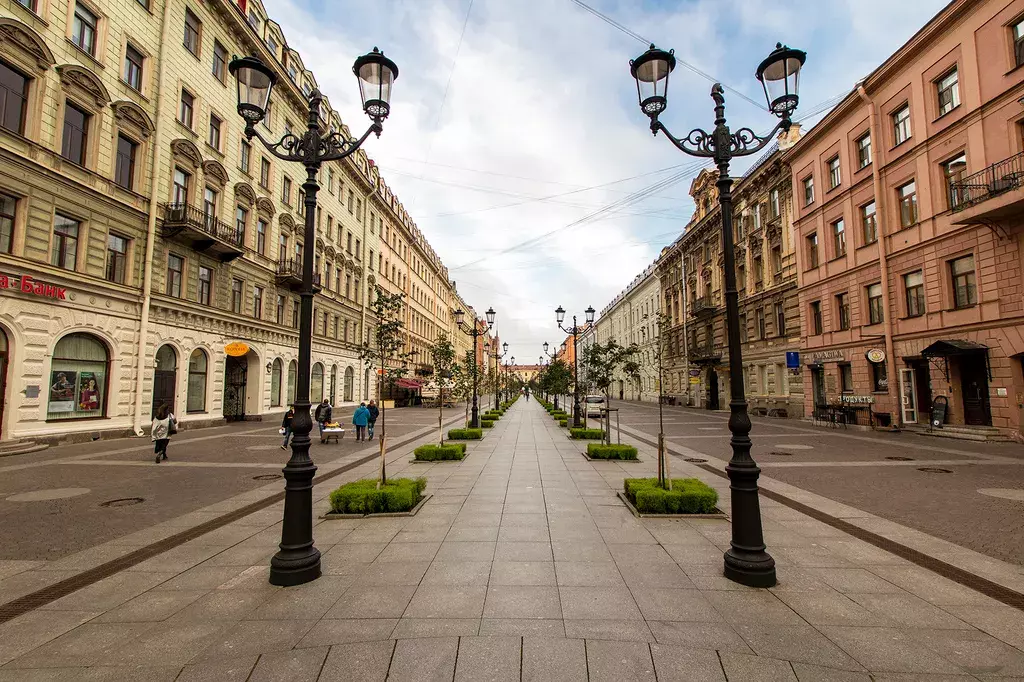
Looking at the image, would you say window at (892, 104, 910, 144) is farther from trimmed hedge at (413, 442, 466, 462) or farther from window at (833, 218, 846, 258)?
trimmed hedge at (413, 442, 466, 462)

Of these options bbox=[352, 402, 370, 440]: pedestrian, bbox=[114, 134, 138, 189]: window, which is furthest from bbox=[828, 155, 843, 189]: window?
bbox=[114, 134, 138, 189]: window

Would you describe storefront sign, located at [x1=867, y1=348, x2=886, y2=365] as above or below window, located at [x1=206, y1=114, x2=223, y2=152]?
below

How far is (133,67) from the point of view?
1911 centimetres

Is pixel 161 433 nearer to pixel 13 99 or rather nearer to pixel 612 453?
pixel 13 99

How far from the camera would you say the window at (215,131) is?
23.5 m

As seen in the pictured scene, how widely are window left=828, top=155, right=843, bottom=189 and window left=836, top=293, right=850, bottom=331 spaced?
5611mm

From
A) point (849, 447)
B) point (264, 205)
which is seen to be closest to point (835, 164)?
point (849, 447)

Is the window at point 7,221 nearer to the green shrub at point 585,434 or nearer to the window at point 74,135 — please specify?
the window at point 74,135

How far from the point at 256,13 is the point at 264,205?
997 cm

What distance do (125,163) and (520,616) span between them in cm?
2241

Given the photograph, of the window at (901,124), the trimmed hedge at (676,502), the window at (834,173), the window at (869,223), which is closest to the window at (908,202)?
the window at (869,223)

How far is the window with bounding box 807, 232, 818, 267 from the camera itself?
27.1 metres

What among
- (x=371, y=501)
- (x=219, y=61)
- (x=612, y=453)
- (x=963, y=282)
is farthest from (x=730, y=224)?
(x=219, y=61)

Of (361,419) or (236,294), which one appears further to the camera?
(236,294)
